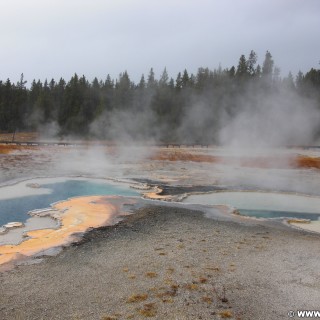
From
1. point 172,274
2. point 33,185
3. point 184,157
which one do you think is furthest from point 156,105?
point 172,274

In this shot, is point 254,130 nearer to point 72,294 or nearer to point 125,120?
point 125,120

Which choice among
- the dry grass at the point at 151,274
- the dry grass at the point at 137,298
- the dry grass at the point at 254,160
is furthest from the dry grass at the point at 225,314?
the dry grass at the point at 254,160

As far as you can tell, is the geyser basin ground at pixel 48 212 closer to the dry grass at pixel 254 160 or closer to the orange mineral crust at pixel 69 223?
the orange mineral crust at pixel 69 223

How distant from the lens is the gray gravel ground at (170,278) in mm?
6902

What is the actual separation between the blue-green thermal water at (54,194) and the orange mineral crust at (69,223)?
47.0 inches

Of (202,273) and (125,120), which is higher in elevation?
(125,120)

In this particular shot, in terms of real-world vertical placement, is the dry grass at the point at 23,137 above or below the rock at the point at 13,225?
above

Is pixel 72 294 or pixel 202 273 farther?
pixel 202 273

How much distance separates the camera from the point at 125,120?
62.6 meters

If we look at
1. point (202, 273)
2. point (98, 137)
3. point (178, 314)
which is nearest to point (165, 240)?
point (202, 273)

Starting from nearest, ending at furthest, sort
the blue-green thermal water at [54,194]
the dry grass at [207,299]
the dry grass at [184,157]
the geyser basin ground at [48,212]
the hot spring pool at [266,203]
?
the dry grass at [207,299], the geyser basin ground at [48,212], the blue-green thermal water at [54,194], the hot spring pool at [266,203], the dry grass at [184,157]

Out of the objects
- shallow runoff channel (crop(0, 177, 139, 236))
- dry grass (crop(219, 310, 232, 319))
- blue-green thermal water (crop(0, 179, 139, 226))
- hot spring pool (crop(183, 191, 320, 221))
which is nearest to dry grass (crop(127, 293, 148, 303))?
dry grass (crop(219, 310, 232, 319))

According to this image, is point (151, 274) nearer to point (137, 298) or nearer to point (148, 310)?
point (137, 298)

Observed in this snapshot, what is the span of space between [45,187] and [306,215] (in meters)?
13.3
